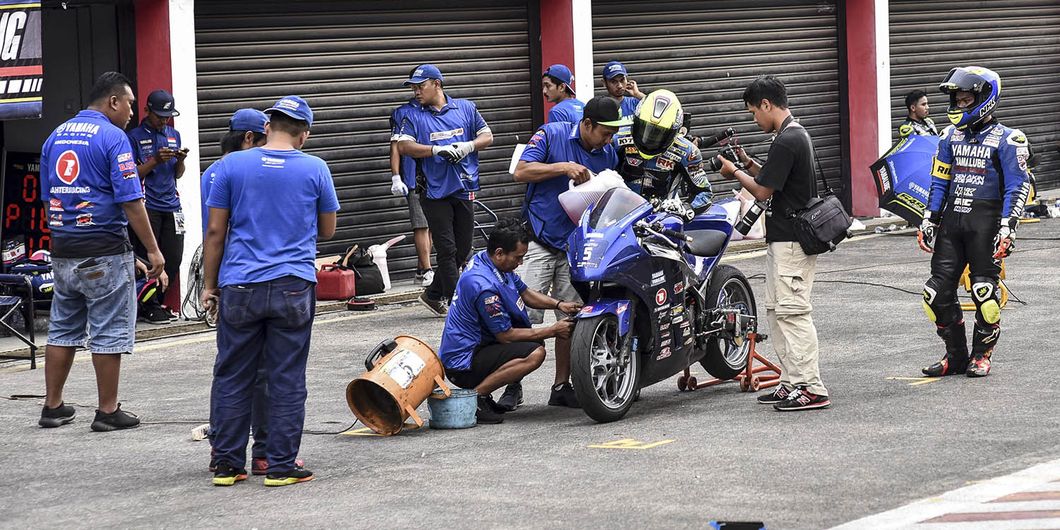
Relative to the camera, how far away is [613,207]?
8.91m

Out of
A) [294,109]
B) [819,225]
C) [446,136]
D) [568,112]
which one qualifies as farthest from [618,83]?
[294,109]

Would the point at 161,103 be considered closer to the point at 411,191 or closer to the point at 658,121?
the point at 411,191

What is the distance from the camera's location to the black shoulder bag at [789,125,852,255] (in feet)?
29.2

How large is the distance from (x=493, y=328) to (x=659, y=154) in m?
1.51

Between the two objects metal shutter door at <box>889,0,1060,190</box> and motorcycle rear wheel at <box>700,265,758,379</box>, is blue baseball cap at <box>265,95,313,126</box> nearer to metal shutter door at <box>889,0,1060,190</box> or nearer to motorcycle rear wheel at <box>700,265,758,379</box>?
motorcycle rear wheel at <box>700,265,758,379</box>

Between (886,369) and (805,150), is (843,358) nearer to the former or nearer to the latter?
(886,369)

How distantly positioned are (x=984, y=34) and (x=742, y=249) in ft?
23.9

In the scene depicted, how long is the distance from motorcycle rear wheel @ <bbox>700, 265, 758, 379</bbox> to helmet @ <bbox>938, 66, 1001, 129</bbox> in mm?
1742

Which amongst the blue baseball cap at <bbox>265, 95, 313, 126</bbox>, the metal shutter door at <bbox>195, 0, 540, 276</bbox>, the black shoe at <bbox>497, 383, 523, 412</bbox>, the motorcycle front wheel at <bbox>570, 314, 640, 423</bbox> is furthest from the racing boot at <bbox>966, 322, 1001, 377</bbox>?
the metal shutter door at <bbox>195, 0, 540, 276</bbox>

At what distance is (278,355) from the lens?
762 cm

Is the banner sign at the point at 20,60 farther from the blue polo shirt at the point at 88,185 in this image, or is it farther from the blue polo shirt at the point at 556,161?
the blue polo shirt at the point at 556,161

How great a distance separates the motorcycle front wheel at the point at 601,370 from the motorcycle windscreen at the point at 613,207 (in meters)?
0.55

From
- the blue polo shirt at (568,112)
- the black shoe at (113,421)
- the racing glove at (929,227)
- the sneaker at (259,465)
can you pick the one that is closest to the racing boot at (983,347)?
the racing glove at (929,227)

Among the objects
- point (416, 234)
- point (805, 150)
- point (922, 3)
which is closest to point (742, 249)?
point (416, 234)
